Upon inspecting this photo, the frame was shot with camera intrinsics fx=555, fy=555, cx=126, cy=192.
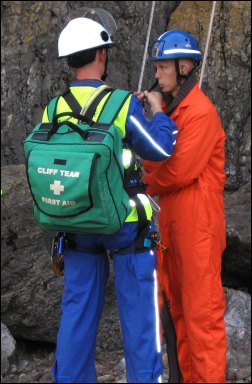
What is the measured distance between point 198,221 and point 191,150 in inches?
19.3

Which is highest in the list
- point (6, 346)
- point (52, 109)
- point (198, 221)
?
point (52, 109)

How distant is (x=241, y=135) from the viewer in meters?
7.20

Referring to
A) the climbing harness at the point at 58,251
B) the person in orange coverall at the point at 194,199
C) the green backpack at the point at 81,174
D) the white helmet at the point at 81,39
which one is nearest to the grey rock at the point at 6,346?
the climbing harness at the point at 58,251

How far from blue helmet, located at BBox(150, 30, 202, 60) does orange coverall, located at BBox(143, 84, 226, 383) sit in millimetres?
253

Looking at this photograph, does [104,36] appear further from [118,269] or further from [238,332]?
[238,332]

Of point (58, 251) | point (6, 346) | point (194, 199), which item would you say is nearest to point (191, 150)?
Answer: point (194, 199)

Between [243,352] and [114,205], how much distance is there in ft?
7.35

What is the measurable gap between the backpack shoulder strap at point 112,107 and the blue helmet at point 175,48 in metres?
0.75

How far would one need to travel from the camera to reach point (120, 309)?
3486 millimetres

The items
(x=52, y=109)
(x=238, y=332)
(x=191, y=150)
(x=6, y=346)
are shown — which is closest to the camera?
(x=52, y=109)

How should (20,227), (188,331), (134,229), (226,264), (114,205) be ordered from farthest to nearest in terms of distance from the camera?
(226,264) → (20,227) → (188,331) → (134,229) → (114,205)

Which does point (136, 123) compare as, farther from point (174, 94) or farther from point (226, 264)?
point (226, 264)

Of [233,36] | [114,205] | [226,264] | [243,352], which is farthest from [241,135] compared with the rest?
[114,205]

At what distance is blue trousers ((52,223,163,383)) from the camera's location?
339 cm
